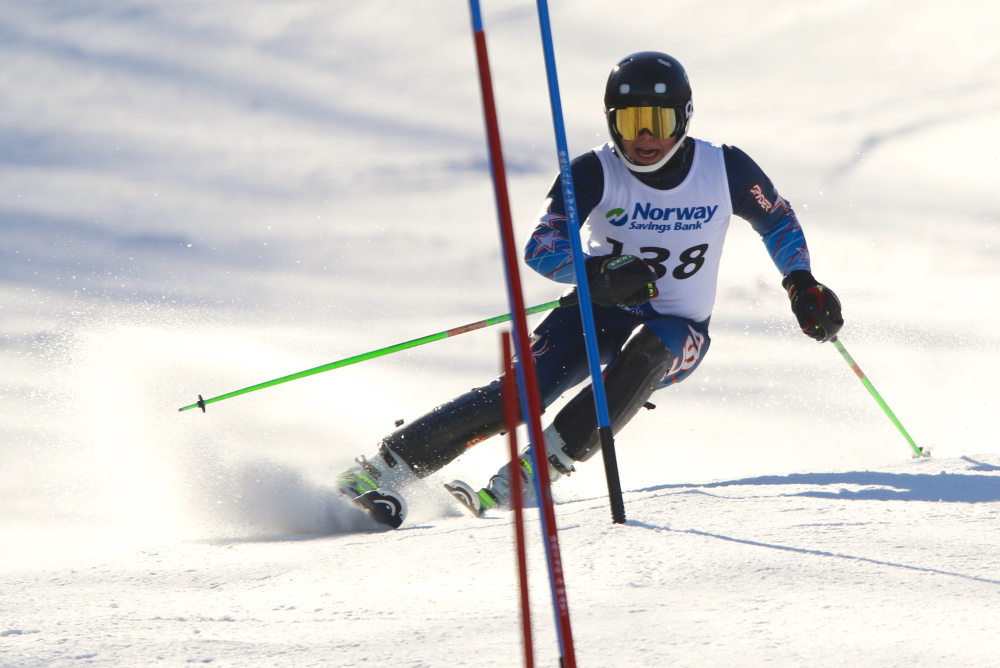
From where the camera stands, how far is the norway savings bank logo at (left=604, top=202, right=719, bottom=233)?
12.6 ft

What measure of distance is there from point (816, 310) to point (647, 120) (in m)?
1.18

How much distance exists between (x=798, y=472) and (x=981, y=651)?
2213 millimetres

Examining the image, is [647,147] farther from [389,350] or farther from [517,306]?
[517,306]

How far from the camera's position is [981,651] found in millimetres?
Answer: 1521

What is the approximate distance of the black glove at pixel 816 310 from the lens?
3820 mm

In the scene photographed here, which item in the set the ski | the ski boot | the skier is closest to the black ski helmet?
the skier

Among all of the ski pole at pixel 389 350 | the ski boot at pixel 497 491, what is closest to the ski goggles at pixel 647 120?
the ski pole at pixel 389 350

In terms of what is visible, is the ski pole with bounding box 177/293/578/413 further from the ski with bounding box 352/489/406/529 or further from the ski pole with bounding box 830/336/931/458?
the ski pole with bounding box 830/336/931/458

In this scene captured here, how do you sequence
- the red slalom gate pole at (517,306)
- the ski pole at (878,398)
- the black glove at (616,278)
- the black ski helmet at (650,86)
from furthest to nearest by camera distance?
the ski pole at (878,398), the black ski helmet at (650,86), the black glove at (616,278), the red slalom gate pole at (517,306)

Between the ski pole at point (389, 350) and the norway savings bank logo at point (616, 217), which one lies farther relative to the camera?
the norway savings bank logo at point (616, 217)

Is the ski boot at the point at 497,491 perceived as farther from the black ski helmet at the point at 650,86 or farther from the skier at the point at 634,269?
the black ski helmet at the point at 650,86

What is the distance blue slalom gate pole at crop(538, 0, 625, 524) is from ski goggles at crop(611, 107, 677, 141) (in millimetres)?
940

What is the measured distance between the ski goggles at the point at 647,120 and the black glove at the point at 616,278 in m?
0.65

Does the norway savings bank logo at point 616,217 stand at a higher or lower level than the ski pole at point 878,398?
higher
